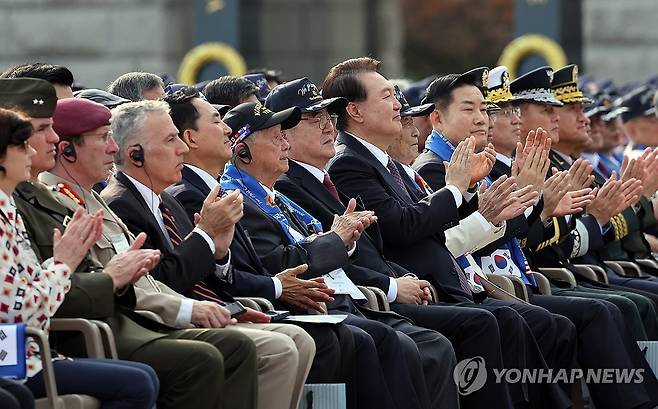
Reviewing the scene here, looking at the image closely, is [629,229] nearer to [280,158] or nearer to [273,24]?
[280,158]

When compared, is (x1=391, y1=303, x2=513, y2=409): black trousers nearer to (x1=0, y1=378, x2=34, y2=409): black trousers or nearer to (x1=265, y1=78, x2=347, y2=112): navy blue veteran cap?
(x1=265, y1=78, x2=347, y2=112): navy blue veteran cap

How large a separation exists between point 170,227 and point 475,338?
1.60 metres

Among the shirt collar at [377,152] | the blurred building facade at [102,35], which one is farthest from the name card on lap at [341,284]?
the blurred building facade at [102,35]

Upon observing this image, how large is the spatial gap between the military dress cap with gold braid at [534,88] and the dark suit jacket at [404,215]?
5.72 feet

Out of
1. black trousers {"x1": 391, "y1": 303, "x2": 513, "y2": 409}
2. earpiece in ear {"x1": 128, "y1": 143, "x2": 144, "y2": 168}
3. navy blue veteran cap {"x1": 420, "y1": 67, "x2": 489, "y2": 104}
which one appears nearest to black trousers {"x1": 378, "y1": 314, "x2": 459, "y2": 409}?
black trousers {"x1": 391, "y1": 303, "x2": 513, "y2": 409}

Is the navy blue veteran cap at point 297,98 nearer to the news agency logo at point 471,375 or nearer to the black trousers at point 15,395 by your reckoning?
the news agency logo at point 471,375

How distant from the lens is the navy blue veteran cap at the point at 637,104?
13.3m

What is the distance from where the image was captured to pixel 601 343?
888 cm

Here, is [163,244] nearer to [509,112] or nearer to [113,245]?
[113,245]

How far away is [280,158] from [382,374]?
1.04 metres

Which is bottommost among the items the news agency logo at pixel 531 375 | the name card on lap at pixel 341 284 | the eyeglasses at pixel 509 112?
the news agency logo at pixel 531 375

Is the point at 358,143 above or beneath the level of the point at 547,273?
above

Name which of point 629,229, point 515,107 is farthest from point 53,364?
point 629,229

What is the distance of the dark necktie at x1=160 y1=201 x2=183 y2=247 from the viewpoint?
730 cm
